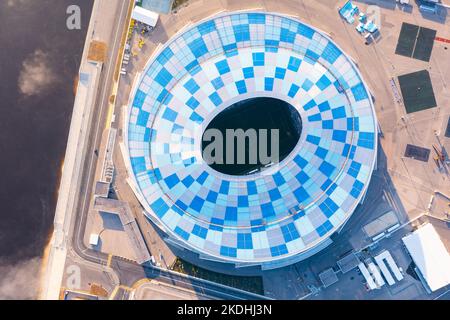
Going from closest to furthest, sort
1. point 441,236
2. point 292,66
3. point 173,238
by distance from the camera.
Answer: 1. point 292,66
2. point 173,238
3. point 441,236

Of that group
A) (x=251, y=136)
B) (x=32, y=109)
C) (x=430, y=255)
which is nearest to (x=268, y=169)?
(x=251, y=136)

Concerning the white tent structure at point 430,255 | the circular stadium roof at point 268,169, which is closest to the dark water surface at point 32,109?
the circular stadium roof at point 268,169

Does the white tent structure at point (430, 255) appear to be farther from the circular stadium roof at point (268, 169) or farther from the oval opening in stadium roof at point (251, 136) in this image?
the oval opening in stadium roof at point (251, 136)

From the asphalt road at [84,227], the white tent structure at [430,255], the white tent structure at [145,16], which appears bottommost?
the white tent structure at [430,255]
